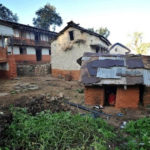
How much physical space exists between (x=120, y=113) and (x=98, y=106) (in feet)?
4.59

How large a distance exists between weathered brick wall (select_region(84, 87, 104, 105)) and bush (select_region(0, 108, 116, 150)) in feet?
12.5

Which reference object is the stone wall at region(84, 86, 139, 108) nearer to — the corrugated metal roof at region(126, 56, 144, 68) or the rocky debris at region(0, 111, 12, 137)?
the corrugated metal roof at region(126, 56, 144, 68)

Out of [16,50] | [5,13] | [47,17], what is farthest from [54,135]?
[5,13]

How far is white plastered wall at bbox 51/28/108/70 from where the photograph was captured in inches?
673

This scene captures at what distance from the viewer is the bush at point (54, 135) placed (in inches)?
161

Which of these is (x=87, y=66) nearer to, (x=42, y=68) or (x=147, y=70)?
(x=147, y=70)

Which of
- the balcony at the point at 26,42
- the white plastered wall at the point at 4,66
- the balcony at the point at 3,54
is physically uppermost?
the balcony at the point at 26,42

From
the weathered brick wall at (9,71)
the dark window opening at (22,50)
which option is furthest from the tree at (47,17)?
the weathered brick wall at (9,71)

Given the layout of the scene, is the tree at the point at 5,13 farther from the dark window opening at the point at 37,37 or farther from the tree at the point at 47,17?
the dark window opening at the point at 37,37

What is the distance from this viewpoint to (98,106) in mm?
8711

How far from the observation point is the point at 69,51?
18.1 m

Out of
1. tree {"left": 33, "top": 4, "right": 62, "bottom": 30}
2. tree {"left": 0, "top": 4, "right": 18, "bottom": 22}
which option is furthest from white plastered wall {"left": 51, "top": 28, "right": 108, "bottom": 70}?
tree {"left": 0, "top": 4, "right": 18, "bottom": 22}

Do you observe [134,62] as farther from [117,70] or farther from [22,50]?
[22,50]

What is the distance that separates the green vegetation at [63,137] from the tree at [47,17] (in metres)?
34.5
